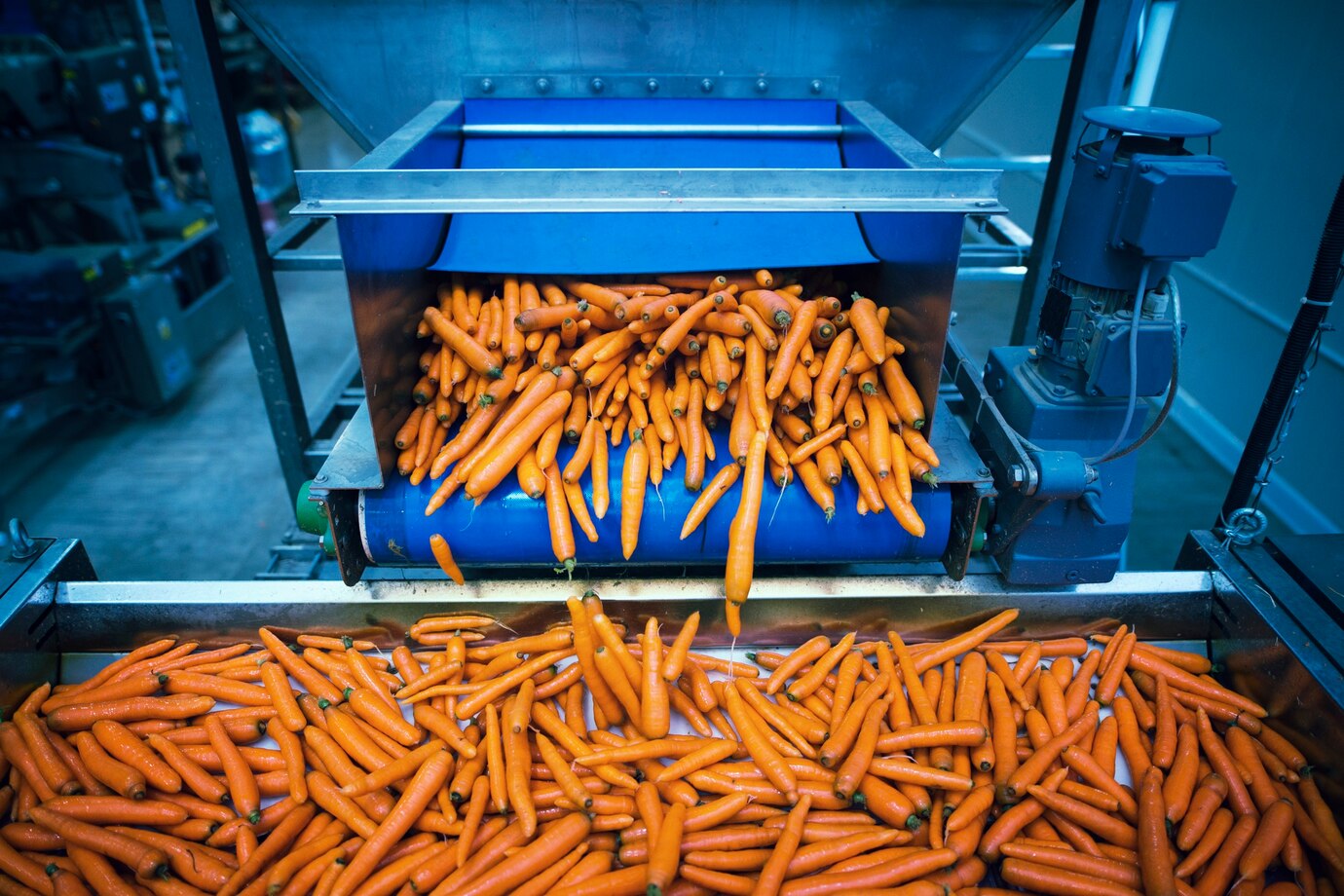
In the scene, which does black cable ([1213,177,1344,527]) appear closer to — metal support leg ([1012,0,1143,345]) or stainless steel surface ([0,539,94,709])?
metal support leg ([1012,0,1143,345])

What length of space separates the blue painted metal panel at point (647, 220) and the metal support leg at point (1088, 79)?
839 mm

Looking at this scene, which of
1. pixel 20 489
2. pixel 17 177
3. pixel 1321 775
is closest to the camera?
pixel 1321 775

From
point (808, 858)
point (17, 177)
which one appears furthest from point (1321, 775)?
point (17, 177)

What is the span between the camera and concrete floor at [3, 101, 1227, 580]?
171 inches

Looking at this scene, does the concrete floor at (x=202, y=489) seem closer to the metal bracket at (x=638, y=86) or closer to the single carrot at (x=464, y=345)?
the single carrot at (x=464, y=345)

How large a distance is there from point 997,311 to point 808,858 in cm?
650

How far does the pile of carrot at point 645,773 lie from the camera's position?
5.43 ft

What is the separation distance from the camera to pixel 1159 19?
10.5 feet

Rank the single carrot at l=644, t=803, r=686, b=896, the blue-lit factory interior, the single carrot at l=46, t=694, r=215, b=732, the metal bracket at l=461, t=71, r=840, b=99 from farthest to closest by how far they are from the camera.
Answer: the metal bracket at l=461, t=71, r=840, b=99
the single carrot at l=46, t=694, r=215, b=732
the blue-lit factory interior
the single carrot at l=644, t=803, r=686, b=896

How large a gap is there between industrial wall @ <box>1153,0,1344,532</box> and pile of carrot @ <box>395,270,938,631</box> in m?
3.37

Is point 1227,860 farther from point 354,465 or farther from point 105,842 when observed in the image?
point 105,842

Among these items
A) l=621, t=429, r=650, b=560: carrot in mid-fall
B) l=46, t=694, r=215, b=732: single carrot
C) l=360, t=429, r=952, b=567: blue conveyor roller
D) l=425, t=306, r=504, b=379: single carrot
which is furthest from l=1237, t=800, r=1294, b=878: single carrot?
l=46, t=694, r=215, b=732: single carrot

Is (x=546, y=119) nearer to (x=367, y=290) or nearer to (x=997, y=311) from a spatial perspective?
(x=367, y=290)

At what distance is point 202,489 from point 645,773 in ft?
13.8
